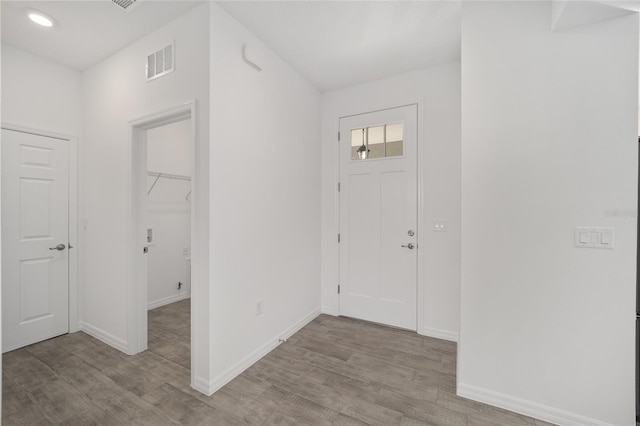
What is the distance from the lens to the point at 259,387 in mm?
2213

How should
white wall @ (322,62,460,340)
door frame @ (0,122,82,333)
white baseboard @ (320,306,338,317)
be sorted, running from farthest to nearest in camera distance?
1. white baseboard @ (320,306,338,317)
2. door frame @ (0,122,82,333)
3. white wall @ (322,62,460,340)

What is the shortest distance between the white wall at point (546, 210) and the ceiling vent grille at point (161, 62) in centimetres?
223

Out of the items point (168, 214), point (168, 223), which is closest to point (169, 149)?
point (168, 214)

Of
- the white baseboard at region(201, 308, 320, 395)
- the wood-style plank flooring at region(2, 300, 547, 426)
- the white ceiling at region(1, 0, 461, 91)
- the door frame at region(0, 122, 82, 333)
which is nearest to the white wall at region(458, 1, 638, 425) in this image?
the wood-style plank flooring at region(2, 300, 547, 426)

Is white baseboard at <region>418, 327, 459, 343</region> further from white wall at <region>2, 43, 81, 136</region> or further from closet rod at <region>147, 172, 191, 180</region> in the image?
white wall at <region>2, 43, 81, 136</region>

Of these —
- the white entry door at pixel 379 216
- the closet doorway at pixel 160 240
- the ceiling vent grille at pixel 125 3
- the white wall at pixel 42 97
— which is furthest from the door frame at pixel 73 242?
the white entry door at pixel 379 216

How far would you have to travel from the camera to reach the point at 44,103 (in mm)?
2916

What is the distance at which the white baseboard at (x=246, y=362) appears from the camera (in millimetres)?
2156

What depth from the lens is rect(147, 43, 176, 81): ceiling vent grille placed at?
238cm

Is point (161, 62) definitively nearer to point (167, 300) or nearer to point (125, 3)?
point (125, 3)

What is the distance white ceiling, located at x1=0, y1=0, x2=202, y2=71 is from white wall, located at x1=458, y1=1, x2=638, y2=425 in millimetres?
2239

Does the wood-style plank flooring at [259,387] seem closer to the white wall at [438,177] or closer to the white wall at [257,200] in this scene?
the white wall at [257,200]

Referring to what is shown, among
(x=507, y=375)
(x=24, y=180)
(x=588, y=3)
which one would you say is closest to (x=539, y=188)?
(x=588, y=3)

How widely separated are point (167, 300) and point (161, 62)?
9.81 feet
